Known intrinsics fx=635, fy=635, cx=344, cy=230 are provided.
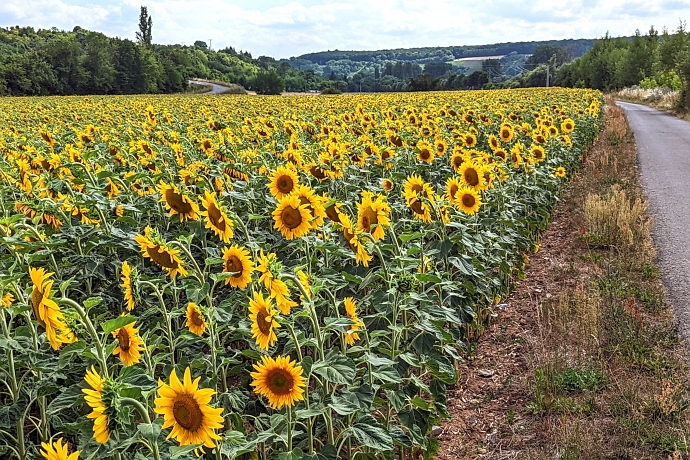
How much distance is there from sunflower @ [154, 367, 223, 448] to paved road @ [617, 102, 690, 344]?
3.50 meters

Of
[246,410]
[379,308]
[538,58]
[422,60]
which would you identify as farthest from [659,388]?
[422,60]

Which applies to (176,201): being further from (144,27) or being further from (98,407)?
(144,27)

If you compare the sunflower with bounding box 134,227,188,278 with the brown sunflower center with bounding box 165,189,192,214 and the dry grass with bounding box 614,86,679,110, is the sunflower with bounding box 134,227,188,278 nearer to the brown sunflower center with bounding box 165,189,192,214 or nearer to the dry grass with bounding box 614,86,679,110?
the brown sunflower center with bounding box 165,189,192,214

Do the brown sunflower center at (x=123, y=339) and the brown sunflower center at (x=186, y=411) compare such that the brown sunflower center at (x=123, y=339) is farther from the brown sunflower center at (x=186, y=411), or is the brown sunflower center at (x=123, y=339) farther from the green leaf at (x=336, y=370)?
the green leaf at (x=336, y=370)

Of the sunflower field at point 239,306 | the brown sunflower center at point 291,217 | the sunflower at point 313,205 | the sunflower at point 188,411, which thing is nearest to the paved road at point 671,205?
the sunflower field at point 239,306

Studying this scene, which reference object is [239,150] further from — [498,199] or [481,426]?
[481,426]

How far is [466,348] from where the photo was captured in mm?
4398

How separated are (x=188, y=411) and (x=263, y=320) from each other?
56 centimetres

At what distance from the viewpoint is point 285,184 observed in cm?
370

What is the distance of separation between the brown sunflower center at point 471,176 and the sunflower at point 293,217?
1.78 meters

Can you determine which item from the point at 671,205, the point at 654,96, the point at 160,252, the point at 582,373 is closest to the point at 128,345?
the point at 160,252

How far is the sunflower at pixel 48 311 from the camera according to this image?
1808 mm

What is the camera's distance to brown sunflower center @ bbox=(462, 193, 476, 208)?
170 inches

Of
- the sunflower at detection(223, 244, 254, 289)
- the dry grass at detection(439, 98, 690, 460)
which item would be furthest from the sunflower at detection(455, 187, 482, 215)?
the sunflower at detection(223, 244, 254, 289)
